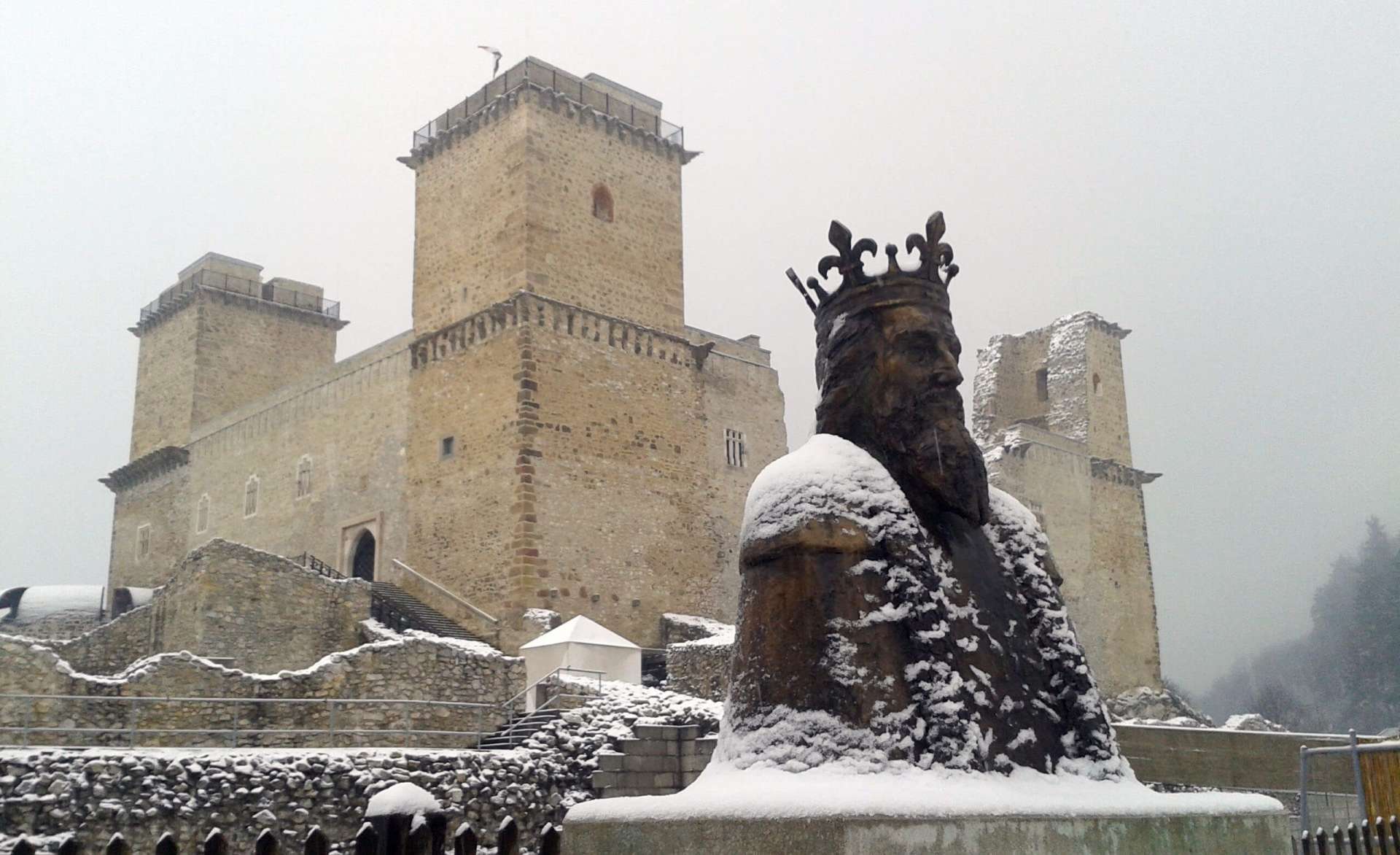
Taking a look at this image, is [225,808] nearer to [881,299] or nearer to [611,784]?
[611,784]

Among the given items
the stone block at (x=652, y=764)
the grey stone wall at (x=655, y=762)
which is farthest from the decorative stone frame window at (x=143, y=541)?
the stone block at (x=652, y=764)

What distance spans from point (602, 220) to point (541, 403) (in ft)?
13.4

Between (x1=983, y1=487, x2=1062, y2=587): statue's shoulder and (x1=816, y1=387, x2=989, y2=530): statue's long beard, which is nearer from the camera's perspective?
(x1=816, y1=387, x2=989, y2=530): statue's long beard

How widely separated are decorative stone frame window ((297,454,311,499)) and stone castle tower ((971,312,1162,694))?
1461 centimetres

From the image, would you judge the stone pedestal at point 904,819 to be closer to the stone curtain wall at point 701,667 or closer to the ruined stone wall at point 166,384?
the stone curtain wall at point 701,667

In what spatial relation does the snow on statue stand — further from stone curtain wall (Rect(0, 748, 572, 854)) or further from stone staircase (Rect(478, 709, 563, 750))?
stone staircase (Rect(478, 709, 563, 750))

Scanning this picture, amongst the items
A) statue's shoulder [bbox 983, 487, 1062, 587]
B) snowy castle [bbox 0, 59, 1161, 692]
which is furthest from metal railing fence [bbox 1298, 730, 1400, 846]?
snowy castle [bbox 0, 59, 1161, 692]

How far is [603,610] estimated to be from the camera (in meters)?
21.7

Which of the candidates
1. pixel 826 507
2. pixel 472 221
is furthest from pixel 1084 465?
pixel 826 507

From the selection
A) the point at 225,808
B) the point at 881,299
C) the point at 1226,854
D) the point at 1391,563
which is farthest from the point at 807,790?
the point at 1391,563

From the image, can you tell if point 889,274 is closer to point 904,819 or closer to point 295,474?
point 904,819

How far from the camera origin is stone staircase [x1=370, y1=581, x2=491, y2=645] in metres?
21.0

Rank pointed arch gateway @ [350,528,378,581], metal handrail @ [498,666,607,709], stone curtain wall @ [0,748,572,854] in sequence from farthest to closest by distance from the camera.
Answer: pointed arch gateway @ [350,528,378,581]
metal handrail @ [498,666,607,709]
stone curtain wall @ [0,748,572,854]

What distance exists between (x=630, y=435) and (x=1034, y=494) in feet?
35.6
